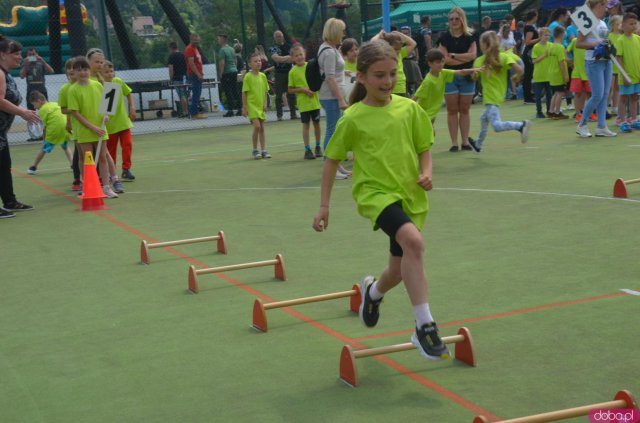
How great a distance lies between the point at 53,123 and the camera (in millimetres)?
15172

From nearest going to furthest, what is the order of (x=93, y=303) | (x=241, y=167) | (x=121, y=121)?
(x=93, y=303) < (x=121, y=121) < (x=241, y=167)

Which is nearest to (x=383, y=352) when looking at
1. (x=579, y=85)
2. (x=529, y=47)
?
(x=579, y=85)

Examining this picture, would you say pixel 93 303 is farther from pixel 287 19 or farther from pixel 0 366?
pixel 287 19

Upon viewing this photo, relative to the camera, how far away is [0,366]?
591 cm

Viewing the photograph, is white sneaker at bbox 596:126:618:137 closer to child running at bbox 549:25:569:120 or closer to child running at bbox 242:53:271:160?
child running at bbox 549:25:569:120

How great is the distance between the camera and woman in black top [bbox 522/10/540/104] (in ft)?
78.8

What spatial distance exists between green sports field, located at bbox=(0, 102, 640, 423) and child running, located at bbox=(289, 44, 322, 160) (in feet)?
9.03

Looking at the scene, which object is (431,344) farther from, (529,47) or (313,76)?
(529,47)

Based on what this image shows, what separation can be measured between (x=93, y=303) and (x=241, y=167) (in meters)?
8.25

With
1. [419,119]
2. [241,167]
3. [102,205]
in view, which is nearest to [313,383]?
[419,119]

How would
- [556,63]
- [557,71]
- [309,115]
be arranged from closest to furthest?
1. [309,115]
2. [557,71]
3. [556,63]

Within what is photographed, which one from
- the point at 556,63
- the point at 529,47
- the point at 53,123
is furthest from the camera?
the point at 529,47

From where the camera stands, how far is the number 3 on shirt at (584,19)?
15.8 m

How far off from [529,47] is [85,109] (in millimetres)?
14941
